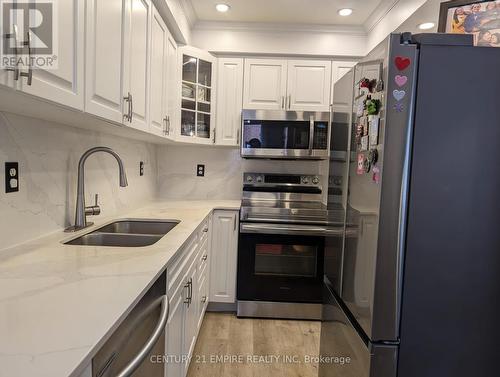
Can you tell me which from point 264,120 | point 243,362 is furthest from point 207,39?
point 243,362

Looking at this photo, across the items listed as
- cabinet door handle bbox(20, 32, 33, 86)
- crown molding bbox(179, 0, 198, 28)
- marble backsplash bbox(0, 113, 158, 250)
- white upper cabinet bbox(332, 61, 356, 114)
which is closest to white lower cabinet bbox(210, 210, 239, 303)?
marble backsplash bbox(0, 113, 158, 250)

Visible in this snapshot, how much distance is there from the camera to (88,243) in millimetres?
1525

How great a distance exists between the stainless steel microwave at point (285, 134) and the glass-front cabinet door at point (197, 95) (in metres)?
0.35

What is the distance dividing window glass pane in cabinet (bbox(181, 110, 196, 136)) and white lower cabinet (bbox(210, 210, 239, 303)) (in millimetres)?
708

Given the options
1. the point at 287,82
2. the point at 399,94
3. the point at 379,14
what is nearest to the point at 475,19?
the point at 399,94

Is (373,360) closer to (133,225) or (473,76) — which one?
(473,76)

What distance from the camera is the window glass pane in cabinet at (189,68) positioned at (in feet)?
8.38

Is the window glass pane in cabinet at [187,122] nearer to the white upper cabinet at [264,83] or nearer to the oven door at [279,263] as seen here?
the white upper cabinet at [264,83]

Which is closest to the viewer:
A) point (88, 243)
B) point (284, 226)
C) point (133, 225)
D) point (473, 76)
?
point (473, 76)

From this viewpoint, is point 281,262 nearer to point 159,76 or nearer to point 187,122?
point 187,122

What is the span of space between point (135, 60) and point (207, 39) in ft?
4.59

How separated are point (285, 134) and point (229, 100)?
60 centimetres

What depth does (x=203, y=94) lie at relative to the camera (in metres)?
2.73

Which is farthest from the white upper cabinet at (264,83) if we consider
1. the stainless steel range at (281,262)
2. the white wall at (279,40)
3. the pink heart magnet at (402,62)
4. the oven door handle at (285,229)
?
the pink heart magnet at (402,62)
